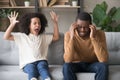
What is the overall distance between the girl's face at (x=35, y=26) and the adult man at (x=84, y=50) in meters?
0.35

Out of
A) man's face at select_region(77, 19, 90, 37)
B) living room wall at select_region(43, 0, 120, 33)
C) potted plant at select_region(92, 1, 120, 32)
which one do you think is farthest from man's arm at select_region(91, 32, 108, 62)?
living room wall at select_region(43, 0, 120, 33)

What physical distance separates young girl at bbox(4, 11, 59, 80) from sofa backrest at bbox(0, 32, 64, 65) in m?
0.10

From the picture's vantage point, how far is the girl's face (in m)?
2.77

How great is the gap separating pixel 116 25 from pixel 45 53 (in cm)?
207

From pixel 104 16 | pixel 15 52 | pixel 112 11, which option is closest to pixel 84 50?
pixel 15 52

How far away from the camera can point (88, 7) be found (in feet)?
14.9

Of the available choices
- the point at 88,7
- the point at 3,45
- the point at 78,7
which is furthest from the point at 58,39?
the point at 88,7

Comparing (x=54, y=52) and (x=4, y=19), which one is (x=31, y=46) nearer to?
(x=54, y=52)

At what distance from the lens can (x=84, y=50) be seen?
2660 millimetres

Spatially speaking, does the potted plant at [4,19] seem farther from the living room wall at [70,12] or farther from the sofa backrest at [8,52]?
the sofa backrest at [8,52]

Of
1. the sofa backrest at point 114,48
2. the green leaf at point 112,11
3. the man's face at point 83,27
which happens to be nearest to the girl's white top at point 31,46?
the man's face at point 83,27

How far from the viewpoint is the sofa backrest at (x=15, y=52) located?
9.63ft

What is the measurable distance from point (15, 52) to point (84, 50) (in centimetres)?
82

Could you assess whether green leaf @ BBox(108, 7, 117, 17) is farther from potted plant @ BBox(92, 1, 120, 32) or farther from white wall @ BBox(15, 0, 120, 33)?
white wall @ BBox(15, 0, 120, 33)
